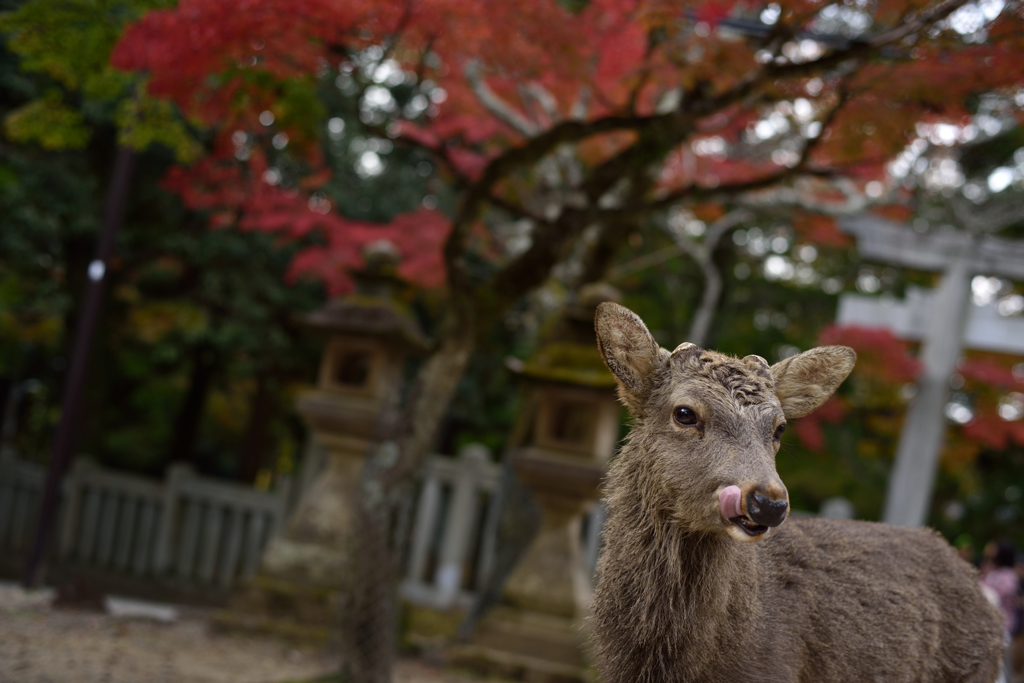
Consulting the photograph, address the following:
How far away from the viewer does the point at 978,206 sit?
9.46m

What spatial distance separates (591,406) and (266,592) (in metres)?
3.08

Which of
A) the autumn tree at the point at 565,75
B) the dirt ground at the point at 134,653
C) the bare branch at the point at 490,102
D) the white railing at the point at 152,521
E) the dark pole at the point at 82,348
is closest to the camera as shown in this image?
the autumn tree at the point at 565,75

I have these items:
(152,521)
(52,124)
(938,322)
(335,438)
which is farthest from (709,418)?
(152,521)

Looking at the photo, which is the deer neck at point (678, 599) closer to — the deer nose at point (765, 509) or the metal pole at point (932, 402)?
the deer nose at point (765, 509)

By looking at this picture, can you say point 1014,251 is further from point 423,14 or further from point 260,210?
point 260,210

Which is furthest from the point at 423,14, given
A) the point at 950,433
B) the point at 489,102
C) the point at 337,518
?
the point at 950,433

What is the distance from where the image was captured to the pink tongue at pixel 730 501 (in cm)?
187

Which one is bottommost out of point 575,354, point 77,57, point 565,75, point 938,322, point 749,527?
point 749,527

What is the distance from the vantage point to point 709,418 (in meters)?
2.06

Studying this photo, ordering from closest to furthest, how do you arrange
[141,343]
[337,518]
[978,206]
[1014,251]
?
[337,518]
[1014,251]
[978,206]
[141,343]

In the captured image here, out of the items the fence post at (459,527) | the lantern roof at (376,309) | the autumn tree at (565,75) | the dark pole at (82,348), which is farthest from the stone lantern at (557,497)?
the dark pole at (82,348)

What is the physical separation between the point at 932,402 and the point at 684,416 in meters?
7.16

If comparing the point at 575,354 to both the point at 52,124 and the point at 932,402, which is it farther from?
the point at 52,124

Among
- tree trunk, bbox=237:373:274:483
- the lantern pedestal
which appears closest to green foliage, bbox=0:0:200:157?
the lantern pedestal
